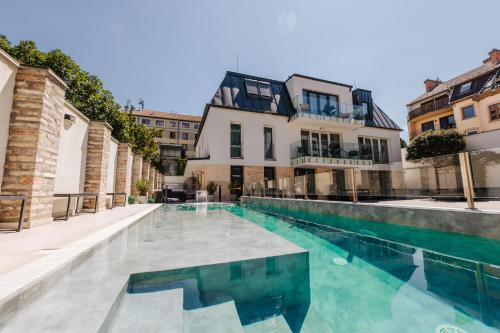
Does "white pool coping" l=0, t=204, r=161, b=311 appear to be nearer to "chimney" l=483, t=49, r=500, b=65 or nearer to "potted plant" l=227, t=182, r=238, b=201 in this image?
"potted plant" l=227, t=182, r=238, b=201

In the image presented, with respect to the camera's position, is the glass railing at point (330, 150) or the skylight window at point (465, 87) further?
the skylight window at point (465, 87)

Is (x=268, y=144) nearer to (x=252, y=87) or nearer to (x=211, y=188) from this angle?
(x=252, y=87)

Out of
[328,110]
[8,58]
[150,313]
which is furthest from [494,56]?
[8,58]

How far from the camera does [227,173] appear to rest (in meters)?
16.0

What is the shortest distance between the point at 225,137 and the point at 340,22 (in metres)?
9.76

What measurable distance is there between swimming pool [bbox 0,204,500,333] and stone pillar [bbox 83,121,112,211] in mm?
4632

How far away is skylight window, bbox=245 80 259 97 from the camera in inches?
690

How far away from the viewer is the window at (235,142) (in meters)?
16.4

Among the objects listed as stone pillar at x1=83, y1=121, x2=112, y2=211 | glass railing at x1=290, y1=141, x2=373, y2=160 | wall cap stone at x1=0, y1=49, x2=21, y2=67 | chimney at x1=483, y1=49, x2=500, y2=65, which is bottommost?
stone pillar at x1=83, y1=121, x2=112, y2=211

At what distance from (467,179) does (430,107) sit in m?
25.4

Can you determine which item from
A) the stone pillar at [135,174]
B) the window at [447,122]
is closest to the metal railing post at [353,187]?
the stone pillar at [135,174]

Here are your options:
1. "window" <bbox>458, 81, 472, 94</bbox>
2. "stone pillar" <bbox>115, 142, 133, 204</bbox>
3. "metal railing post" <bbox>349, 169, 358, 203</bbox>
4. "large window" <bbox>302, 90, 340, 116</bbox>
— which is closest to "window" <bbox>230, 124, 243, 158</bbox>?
"large window" <bbox>302, 90, 340, 116</bbox>

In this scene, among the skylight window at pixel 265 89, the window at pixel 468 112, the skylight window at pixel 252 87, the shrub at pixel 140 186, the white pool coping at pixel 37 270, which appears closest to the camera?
the white pool coping at pixel 37 270

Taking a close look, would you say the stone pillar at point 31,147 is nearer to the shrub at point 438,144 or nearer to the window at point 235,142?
the window at point 235,142
